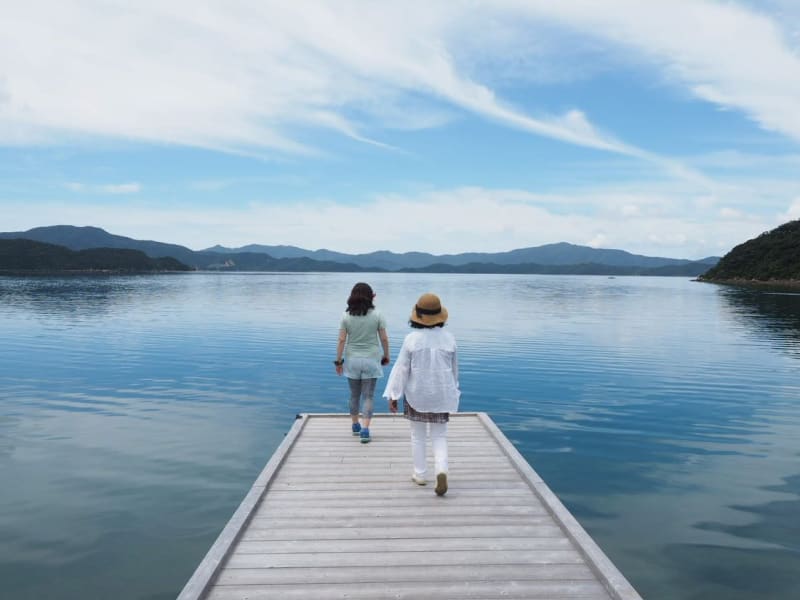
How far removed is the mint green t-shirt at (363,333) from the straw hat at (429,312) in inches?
89.4

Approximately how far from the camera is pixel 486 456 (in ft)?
30.6

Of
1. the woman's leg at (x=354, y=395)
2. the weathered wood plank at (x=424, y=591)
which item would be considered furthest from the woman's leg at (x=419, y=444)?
the weathered wood plank at (x=424, y=591)

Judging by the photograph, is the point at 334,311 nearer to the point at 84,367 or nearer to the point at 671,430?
the point at 84,367

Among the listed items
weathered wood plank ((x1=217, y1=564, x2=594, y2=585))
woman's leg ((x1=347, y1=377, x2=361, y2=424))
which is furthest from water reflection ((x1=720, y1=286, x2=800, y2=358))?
weathered wood plank ((x1=217, y1=564, x2=594, y2=585))

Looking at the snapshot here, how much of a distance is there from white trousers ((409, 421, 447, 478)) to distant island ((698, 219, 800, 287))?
129 meters

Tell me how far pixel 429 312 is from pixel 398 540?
8.83ft

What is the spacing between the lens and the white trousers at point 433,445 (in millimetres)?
7418

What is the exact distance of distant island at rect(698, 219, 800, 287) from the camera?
126m

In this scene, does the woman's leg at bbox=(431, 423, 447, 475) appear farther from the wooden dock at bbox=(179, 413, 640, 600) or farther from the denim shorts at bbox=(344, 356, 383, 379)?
the denim shorts at bbox=(344, 356, 383, 379)

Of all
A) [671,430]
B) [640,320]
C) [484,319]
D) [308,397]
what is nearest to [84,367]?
[308,397]

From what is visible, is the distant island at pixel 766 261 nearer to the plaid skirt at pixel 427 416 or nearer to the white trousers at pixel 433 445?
the white trousers at pixel 433 445

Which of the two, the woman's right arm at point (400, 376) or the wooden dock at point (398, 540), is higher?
the woman's right arm at point (400, 376)

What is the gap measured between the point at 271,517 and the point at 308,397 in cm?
1171

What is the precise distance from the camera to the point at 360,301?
9.33 meters
